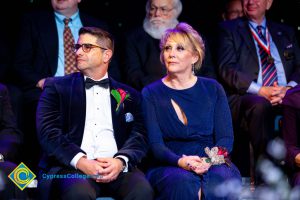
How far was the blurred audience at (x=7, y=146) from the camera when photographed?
150 inches

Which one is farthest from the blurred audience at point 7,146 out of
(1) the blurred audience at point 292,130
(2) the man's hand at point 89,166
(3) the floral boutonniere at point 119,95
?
(1) the blurred audience at point 292,130

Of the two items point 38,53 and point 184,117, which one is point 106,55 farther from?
point 38,53

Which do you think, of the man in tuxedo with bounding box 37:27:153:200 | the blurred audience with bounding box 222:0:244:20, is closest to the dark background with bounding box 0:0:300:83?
the blurred audience with bounding box 222:0:244:20

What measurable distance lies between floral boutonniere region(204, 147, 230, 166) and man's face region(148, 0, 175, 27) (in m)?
1.78

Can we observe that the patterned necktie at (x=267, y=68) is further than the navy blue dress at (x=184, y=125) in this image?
Yes

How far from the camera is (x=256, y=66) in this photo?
5438 millimetres

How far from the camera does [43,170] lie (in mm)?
4059

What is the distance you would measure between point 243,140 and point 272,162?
566mm

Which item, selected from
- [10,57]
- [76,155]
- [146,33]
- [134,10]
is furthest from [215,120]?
[134,10]

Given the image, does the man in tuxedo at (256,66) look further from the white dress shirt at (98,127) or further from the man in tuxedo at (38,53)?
the white dress shirt at (98,127)

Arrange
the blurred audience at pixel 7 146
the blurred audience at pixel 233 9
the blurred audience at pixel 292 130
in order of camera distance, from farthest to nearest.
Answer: the blurred audience at pixel 233 9, the blurred audience at pixel 292 130, the blurred audience at pixel 7 146

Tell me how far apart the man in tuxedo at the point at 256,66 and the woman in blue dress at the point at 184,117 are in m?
0.65

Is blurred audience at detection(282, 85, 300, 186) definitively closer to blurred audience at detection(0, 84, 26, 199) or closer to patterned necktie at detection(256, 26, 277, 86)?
patterned necktie at detection(256, 26, 277, 86)

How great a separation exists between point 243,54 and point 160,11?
829mm
